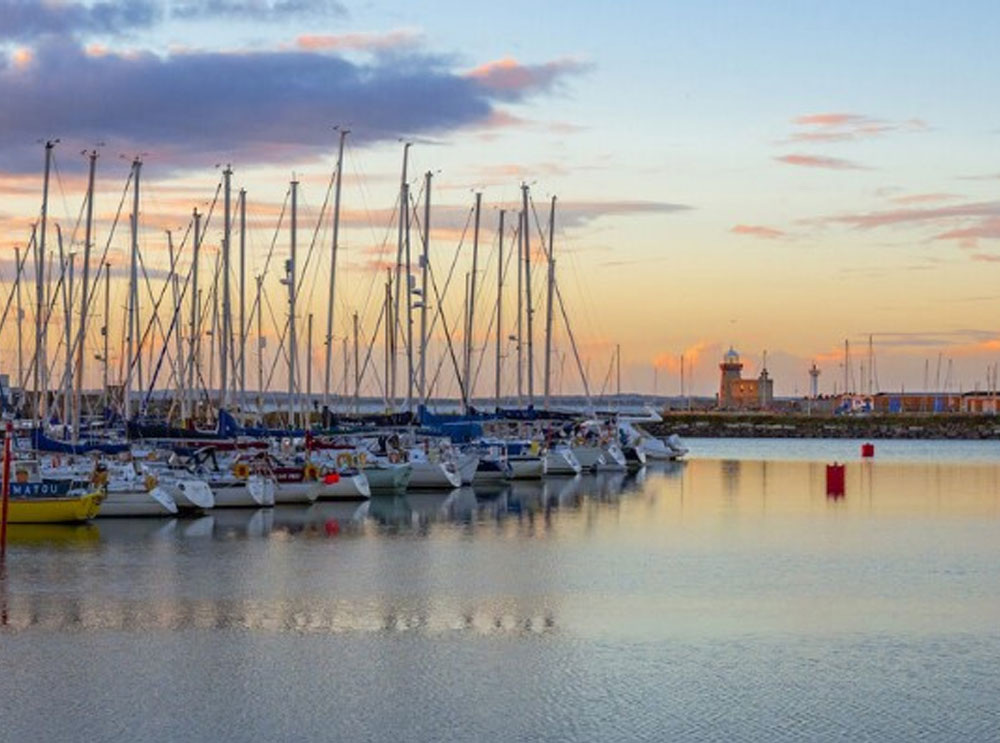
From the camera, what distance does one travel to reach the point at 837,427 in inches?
6467

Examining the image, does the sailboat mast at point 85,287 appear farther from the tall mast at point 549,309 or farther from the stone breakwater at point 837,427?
the stone breakwater at point 837,427

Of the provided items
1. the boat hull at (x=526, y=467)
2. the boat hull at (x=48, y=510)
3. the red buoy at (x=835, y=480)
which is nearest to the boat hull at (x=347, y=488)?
the boat hull at (x=48, y=510)

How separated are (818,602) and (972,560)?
8938 millimetres

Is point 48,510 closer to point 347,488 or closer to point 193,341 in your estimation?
point 347,488

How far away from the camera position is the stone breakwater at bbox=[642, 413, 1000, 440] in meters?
159

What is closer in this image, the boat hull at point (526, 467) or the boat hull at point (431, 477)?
the boat hull at point (431, 477)

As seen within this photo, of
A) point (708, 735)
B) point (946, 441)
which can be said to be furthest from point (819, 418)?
point (708, 735)

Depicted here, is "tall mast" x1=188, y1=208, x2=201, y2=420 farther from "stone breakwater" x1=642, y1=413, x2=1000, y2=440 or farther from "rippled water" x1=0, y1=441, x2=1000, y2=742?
"stone breakwater" x1=642, y1=413, x2=1000, y2=440

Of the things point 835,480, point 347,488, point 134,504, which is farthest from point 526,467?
point 134,504

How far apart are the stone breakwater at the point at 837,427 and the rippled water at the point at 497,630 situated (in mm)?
114632

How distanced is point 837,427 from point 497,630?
469 ft

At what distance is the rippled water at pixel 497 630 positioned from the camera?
1938 centimetres

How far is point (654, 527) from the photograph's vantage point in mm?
44562

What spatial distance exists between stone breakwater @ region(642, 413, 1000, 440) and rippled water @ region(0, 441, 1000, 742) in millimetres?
114632
